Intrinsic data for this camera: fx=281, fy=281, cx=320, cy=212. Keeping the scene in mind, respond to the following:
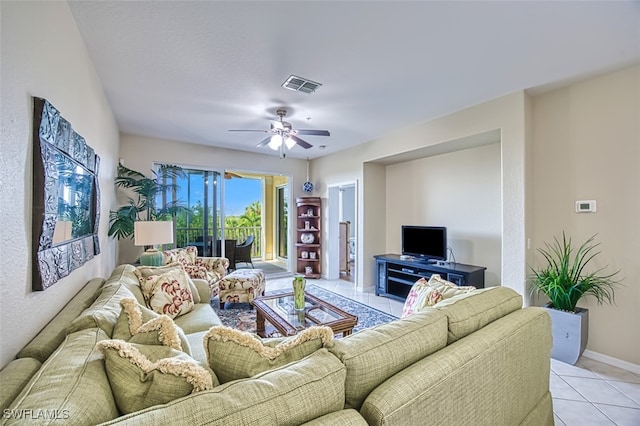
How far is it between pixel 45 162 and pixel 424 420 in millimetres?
1952

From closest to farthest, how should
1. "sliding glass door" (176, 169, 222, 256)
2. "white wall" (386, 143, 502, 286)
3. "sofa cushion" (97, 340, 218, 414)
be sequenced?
"sofa cushion" (97, 340, 218, 414)
"white wall" (386, 143, 502, 286)
"sliding glass door" (176, 169, 222, 256)

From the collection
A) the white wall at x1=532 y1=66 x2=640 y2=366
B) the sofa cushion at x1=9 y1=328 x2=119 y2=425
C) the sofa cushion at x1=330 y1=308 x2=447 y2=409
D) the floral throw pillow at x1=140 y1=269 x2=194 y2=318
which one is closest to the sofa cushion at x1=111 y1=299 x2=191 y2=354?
the sofa cushion at x1=9 y1=328 x2=119 y2=425

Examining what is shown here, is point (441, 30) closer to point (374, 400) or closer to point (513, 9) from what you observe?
point (513, 9)

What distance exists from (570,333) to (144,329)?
3313 mm

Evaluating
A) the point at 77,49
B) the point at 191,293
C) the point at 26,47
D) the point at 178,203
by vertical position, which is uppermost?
the point at 77,49

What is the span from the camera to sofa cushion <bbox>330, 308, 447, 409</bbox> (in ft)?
3.14

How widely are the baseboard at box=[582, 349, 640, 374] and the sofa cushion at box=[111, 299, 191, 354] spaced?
11.6 ft

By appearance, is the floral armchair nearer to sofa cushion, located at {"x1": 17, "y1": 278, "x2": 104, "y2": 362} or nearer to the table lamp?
the table lamp

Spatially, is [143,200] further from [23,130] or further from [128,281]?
[23,130]

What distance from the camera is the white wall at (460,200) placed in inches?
149

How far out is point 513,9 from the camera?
1.78 meters

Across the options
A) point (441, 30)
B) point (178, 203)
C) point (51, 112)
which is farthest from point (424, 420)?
point (178, 203)

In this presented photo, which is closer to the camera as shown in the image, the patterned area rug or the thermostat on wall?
the thermostat on wall

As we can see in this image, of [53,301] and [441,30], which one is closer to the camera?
[53,301]
